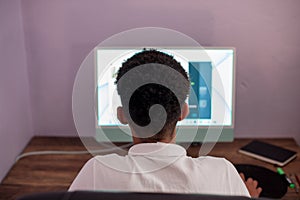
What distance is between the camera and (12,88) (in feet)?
6.45

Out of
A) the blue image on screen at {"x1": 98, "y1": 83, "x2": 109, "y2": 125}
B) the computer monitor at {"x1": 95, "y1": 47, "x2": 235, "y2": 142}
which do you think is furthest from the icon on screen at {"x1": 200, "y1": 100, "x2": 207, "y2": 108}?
the blue image on screen at {"x1": 98, "y1": 83, "x2": 109, "y2": 125}

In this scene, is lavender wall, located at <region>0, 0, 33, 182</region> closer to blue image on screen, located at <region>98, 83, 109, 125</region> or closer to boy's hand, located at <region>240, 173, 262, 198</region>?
blue image on screen, located at <region>98, 83, 109, 125</region>

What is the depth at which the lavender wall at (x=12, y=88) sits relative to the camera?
187 centimetres

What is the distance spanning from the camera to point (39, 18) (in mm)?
2047

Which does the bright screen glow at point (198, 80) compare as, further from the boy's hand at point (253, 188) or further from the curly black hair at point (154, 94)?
the curly black hair at point (154, 94)

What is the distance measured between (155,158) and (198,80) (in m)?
0.80

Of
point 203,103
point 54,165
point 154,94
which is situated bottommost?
point 54,165

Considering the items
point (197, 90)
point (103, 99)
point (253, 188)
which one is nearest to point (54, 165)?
point (103, 99)

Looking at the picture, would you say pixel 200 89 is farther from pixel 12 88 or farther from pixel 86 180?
pixel 86 180

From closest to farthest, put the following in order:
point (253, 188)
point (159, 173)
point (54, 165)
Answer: point (159, 173) → point (253, 188) → point (54, 165)

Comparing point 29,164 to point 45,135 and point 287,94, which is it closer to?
point 45,135

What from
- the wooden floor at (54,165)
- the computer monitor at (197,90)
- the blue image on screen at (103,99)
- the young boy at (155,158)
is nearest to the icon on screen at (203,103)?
the computer monitor at (197,90)

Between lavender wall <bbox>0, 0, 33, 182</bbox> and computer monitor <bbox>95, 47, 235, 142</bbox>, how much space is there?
0.32 metres

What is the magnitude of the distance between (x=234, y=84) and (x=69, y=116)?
0.72 meters
